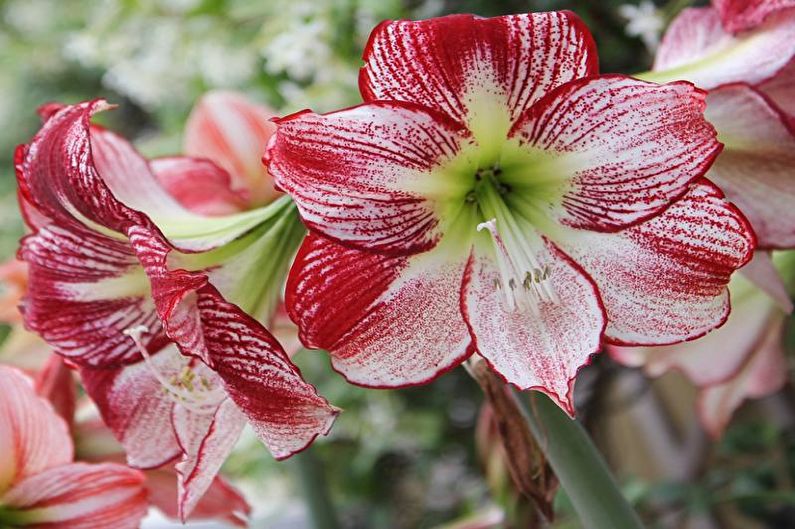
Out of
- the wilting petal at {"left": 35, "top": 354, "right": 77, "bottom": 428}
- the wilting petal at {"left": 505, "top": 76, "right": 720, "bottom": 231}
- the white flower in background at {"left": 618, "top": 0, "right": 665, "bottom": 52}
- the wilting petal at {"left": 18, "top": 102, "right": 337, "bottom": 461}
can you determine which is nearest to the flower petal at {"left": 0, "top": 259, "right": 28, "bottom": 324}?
the wilting petal at {"left": 35, "top": 354, "right": 77, "bottom": 428}

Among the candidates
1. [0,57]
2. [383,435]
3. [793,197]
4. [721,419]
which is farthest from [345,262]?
[0,57]

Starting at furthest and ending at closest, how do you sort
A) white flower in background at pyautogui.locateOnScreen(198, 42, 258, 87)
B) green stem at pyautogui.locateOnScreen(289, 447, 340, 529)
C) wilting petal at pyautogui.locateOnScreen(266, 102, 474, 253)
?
1. white flower in background at pyautogui.locateOnScreen(198, 42, 258, 87)
2. green stem at pyautogui.locateOnScreen(289, 447, 340, 529)
3. wilting petal at pyautogui.locateOnScreen(266, 102, 474, 253)

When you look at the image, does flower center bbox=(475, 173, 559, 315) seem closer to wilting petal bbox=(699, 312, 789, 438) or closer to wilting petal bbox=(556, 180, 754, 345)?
wilting petal bbox=(556, 180, 754, 345)

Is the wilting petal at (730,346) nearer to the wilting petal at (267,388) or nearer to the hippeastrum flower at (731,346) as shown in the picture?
the hippeastrum flower at (731,346)

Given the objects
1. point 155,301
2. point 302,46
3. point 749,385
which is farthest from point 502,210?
point 302,46

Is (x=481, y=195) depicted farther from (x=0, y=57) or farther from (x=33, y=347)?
(x=0, y=57)

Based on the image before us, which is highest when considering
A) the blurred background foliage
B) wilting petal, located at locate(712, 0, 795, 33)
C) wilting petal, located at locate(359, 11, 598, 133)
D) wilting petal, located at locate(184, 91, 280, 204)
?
wilting petal, located at locate(359, 11, 598, 133)
